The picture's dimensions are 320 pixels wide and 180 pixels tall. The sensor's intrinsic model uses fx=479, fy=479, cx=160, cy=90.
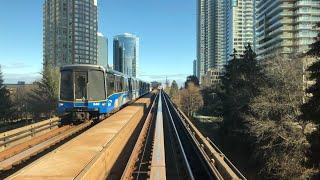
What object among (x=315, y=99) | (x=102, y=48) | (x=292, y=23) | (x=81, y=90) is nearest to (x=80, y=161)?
(x=81, y=90)

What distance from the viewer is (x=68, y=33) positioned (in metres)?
111

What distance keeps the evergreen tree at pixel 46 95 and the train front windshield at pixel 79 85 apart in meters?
41.7

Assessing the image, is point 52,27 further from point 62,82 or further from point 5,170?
point 5,170

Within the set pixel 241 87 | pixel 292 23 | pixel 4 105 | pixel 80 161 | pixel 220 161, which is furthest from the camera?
pixel 292 23

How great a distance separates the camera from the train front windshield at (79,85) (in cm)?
2761

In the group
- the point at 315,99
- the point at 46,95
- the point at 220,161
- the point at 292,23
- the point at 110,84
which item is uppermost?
the point at 292,23

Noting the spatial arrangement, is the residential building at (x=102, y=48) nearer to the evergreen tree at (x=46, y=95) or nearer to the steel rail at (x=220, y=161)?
the evergreen tree at (x=46, y=95)

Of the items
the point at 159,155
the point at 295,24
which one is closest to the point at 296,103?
the point at 159,155

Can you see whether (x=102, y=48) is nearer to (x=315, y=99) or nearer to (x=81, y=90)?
(x=81, y=90)

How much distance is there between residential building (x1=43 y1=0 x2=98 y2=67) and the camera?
108125 millimetres

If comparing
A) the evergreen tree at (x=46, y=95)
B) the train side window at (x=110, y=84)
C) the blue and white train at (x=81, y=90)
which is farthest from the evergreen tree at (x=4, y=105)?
the blue and white train at (x=81, y=90)

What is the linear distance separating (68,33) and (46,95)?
129 ft

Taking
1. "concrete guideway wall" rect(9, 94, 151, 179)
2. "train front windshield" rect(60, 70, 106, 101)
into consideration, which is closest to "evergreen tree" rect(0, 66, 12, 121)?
"train front windshield" rect(60, 70, 106, 101)

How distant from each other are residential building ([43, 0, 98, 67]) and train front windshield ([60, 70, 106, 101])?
3041 inches
